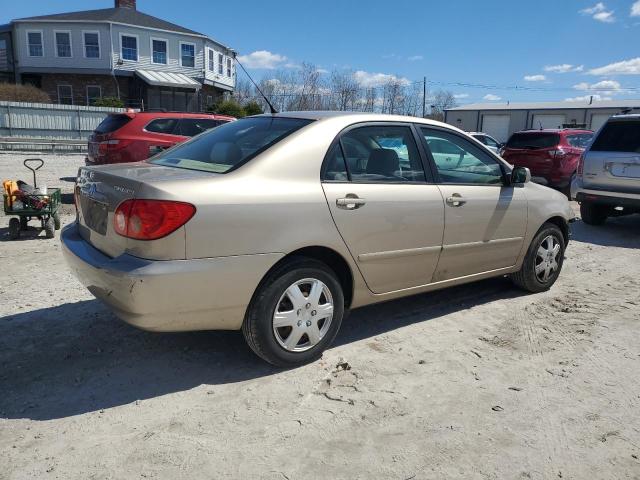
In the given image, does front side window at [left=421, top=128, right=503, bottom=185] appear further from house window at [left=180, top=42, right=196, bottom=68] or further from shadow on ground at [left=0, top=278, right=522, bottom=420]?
house window at [left=180, top=42, right=196, bottom=68]

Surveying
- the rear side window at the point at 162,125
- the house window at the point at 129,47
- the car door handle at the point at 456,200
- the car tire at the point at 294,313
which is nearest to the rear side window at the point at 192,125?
the rear side window at the point at 162,125

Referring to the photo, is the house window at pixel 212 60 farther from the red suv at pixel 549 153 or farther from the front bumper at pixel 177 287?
the front bumper at pixel 177 287

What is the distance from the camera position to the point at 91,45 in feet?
119

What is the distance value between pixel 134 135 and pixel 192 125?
1266mm

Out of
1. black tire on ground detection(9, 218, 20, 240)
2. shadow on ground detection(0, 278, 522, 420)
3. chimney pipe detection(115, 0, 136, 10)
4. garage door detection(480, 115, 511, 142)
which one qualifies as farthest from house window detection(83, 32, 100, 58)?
shadow on ground detection(0, 278, 522, 420)

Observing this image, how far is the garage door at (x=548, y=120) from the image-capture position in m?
46.7

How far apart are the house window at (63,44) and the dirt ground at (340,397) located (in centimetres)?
3682

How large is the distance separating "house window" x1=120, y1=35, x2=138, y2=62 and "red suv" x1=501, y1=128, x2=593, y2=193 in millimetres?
31019

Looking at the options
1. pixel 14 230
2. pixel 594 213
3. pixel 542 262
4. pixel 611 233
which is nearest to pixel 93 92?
pixel 14 230

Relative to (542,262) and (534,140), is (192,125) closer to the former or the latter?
(542,262)

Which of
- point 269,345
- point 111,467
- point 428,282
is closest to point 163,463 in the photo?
point 111,467

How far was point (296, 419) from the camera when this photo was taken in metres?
3.03

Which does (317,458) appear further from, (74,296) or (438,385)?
(74,296)

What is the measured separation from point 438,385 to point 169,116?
324 inches
